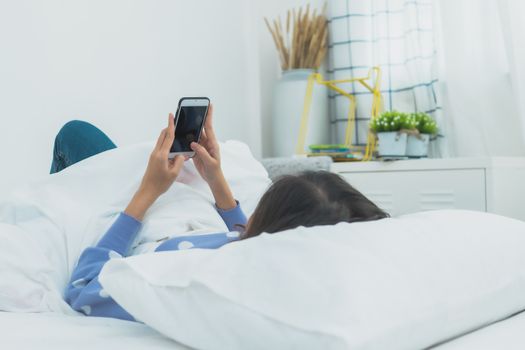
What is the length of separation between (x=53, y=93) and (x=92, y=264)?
1204mm

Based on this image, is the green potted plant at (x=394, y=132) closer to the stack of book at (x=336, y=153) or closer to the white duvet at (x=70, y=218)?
the stack of book at (x=336, y=153)

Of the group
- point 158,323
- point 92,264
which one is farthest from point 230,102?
point 158,323

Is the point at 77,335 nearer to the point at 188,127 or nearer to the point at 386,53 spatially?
the point at 188,127

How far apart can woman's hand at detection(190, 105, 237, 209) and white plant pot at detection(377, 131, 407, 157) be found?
43.0 inches

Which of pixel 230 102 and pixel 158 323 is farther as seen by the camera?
pixel 230 102

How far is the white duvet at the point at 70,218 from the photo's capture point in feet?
3.19

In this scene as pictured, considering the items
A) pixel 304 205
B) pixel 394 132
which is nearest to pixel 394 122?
pixel 394 132

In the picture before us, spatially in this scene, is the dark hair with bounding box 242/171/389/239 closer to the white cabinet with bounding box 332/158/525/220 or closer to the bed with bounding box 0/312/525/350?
the bed with bounding box 0/312/525/350

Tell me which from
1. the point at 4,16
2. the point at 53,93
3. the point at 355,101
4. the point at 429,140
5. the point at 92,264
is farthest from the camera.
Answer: the point at 355,101

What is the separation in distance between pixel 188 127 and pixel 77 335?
558 mm

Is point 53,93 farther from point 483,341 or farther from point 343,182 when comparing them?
point 483,341

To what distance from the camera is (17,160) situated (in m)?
1.90

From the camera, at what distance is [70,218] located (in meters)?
1.13

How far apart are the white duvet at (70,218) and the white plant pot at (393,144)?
111 cm
